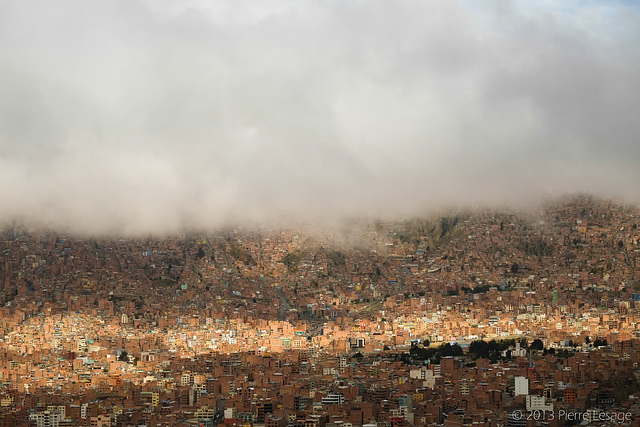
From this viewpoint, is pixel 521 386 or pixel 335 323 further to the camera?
pixel 335 323

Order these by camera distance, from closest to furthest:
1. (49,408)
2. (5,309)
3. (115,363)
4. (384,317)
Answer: (49,408) < (115,363) < (5,309) < (384,317)

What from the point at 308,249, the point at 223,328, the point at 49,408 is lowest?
the point at 49,408

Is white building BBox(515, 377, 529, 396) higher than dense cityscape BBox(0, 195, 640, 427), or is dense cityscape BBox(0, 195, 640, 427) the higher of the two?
dense cityscape BBox(0, 195, 640, 427)

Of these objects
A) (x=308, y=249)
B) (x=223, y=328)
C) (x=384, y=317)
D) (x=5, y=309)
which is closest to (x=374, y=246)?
(x=308, y=249)

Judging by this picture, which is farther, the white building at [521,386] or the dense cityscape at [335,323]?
the white building at [521,386]

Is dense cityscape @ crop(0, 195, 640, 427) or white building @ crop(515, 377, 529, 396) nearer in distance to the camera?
dense cityscape @ crop(0, 195, 640, 427)

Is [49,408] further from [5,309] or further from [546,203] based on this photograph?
[546,203]

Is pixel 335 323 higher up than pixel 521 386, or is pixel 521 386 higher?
pixel 335 323

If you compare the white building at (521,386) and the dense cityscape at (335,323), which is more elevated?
the dense cityscape at (335,323)
